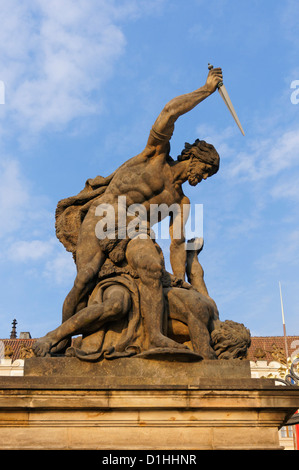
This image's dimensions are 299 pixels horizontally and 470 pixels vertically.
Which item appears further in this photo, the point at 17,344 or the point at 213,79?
the point at 17,344

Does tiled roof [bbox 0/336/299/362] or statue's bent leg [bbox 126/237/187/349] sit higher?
tiled roof [bbox 0/336/299/362]

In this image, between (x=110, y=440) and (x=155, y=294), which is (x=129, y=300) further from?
(x=110, y=440)

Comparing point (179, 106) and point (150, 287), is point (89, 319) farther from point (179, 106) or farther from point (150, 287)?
point (179, 106)

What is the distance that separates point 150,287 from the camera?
8.62 meters

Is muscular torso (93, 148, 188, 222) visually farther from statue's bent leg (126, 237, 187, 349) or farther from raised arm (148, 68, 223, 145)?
statue's bent leg (126, 237, 187, 349)

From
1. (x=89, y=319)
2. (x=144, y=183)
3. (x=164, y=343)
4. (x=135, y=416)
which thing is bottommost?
(x=135, y=416)

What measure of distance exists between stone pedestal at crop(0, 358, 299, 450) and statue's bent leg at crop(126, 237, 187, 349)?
822mm

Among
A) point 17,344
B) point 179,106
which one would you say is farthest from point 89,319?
point 17,344

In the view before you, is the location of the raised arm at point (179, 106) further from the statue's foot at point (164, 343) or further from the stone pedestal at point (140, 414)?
the stone pedestal at point (140, 414)

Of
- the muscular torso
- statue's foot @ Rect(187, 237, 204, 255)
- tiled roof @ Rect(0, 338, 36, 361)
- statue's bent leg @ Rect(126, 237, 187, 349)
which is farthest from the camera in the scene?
tiled roof @ Rect(0, 338, 36, 361)

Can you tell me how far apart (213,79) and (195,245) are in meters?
2.43

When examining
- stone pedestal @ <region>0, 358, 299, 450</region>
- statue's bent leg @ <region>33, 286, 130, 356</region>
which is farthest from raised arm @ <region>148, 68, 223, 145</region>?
stone pedestal @ <region>0, 358, 299, 450</region>

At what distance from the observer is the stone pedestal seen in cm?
751
